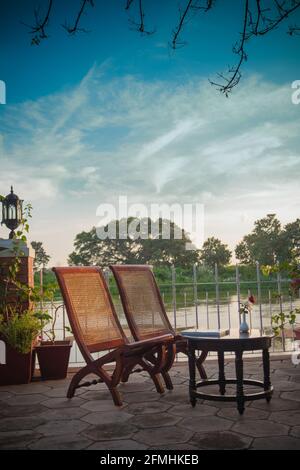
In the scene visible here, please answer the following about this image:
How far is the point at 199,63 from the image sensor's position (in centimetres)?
725

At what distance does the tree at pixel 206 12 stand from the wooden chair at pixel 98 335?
2175 mm

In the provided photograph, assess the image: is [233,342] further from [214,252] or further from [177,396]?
[214,252]

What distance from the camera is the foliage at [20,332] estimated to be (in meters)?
4.76

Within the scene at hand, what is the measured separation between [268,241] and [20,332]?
36.4m

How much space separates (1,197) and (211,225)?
887 cm

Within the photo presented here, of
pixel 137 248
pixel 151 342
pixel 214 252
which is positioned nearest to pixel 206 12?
pixel 151 342

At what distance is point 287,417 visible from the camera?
3.32 metres

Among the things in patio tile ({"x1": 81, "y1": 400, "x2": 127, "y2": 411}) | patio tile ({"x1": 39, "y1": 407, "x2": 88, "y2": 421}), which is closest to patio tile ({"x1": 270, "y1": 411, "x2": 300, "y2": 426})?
patio tile ({"x1": 81, "y1": 400, "x2": 127, "y2": 411})

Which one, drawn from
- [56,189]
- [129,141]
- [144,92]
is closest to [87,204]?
[56,189]

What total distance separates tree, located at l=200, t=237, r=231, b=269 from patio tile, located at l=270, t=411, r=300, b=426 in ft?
117

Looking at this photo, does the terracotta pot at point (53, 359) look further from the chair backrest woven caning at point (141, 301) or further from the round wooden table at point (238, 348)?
the round wooden table at point (238, 348)

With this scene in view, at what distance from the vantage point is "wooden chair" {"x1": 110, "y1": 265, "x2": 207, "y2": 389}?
4590mm
